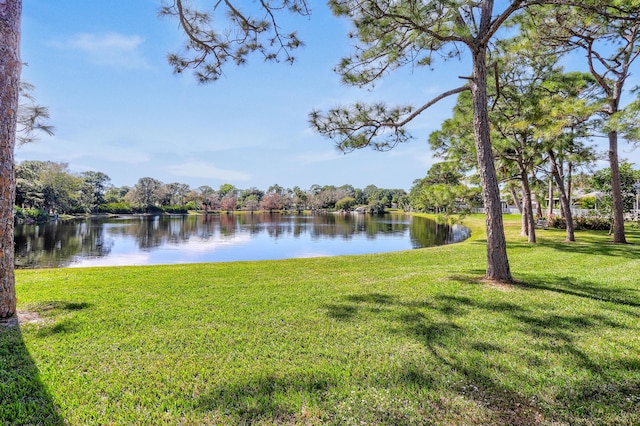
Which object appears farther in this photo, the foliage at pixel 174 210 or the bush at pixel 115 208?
the foliage at pixel 174 210

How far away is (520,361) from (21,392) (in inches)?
140

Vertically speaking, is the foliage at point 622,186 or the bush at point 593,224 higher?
the foliage at point 622,186

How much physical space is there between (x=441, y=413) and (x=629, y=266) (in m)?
7.01

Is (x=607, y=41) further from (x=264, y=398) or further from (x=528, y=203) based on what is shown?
(x=264, y=398)

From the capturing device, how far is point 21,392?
2.01m

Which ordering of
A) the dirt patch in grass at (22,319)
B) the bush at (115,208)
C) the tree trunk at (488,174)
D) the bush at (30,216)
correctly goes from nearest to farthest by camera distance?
A: the dirt patch in grass at (22,319) < the tree trunk at (488,174) < the bush at (30,216) < the bush at (115,208)

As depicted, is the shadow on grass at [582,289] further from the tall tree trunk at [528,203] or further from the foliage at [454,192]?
the foliage at [454,192]

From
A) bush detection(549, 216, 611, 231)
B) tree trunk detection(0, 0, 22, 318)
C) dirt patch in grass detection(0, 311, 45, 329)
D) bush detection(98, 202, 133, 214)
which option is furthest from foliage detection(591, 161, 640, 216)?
bush detection(98, 202, 133, 214)

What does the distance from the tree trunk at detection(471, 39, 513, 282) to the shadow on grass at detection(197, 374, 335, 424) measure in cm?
390

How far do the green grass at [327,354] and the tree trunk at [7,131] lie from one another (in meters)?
0.51

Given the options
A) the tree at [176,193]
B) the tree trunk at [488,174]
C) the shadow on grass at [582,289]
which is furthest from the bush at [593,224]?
the tree at [176,193]

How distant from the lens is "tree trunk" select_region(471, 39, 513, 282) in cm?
477

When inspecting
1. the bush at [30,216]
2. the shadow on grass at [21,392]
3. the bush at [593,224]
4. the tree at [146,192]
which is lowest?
the shadow on grass at [21,392]

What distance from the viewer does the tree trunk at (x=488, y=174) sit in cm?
477
